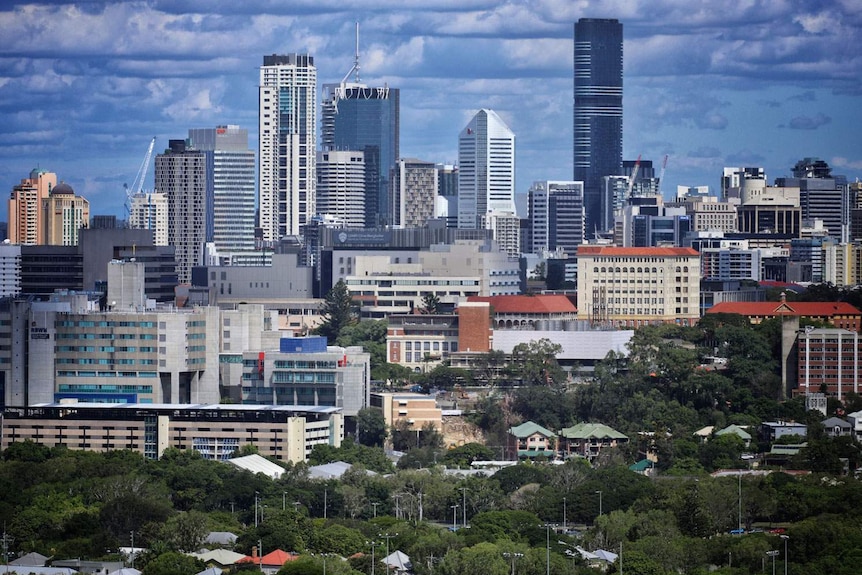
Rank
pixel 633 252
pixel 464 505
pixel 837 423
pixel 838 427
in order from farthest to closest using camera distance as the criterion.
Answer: pixel 633 252, pixel 837 423, pixel 838 427, pixel 464 505

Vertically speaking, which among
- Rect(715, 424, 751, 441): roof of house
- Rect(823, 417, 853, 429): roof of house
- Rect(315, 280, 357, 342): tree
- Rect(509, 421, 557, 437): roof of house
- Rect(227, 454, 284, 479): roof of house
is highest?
Rect(315, 280, 357, 342): tree

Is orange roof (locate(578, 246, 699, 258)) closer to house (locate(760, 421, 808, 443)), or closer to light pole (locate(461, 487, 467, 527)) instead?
house (locate(760, 421, 808, 443))

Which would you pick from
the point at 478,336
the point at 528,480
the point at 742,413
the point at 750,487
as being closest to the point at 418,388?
the point at 478,336

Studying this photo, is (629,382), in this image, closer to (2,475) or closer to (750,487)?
(750,487)

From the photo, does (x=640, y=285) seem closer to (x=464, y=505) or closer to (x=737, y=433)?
(x=737, y=433)

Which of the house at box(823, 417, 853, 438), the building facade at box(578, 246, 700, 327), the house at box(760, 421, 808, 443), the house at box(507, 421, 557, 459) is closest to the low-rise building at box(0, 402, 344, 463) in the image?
the house at box(507, 421, 557, 459)

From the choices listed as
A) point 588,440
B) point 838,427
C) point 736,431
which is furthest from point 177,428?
point 838,427
